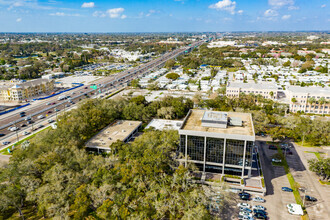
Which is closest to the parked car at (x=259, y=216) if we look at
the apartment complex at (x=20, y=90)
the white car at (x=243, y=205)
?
the white car at (x=243, y=205)

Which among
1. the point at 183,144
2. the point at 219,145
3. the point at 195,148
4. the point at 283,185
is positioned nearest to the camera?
the point at 283,185

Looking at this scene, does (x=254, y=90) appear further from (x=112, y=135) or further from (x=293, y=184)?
(x=112, y=135)

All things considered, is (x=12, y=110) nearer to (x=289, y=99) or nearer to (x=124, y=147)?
(x=124, y=147)

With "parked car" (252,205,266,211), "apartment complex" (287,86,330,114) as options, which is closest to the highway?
"parked car" (252,205,266,211)

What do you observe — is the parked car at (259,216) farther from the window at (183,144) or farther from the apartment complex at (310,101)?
the apartment complex at (310,101)

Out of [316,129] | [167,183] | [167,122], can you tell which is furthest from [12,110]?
[316,129]

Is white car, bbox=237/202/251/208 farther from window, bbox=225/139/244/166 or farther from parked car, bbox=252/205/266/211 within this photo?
window, bbox=225/139/244/166

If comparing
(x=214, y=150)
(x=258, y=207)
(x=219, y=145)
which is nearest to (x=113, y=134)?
(x=214, y=150)
